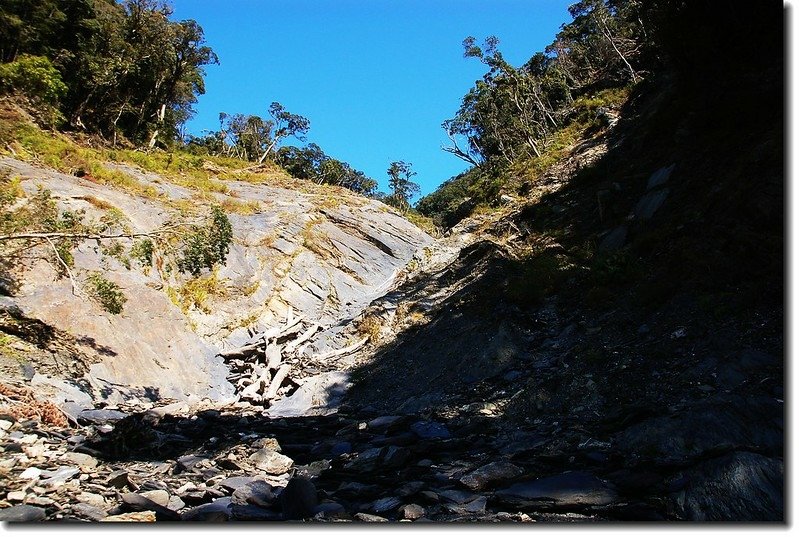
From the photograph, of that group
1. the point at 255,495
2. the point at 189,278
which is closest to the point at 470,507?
the point at 255,495

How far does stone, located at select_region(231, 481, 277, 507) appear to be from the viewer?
4551mm

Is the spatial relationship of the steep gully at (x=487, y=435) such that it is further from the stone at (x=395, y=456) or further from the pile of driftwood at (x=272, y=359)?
the pile of driftwood at (x=272, y=359)

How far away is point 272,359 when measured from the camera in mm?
12742

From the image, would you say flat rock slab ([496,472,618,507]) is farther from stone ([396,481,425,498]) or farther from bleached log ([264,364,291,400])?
bleached log ([264,364,291,400])

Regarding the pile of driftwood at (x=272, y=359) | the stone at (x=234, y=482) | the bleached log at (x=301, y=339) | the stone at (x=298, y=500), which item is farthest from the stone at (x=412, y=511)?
the bleached log at (x=301, y=339)

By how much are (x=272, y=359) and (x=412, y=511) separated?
9.31m

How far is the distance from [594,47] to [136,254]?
41414 millimetres

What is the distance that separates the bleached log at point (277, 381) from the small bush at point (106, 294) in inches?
150

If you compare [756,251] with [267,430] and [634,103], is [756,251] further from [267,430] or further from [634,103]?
[634,103]

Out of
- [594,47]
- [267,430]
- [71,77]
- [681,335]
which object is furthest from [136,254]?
[594,47]

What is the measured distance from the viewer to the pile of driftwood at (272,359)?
11406 mm

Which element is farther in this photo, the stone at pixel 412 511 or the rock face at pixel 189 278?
the rock face at pixel 189 278

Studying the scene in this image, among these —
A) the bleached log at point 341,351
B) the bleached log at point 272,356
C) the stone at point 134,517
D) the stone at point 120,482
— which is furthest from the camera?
the bleached log at point 341,351

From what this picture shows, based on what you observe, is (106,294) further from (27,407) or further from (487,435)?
(487,435)
